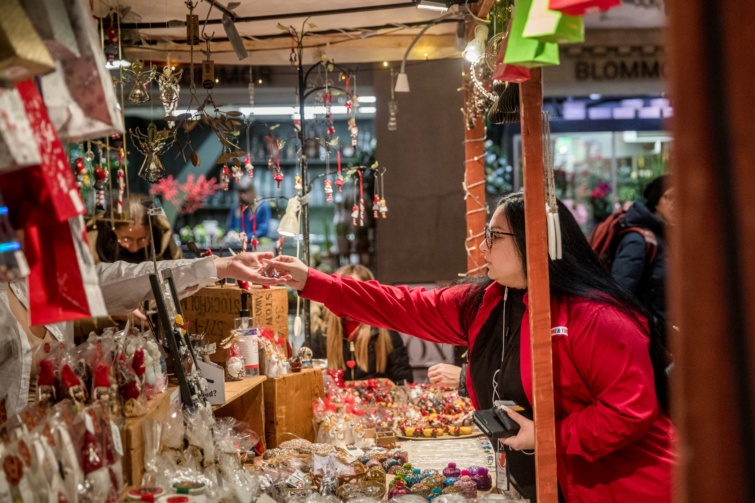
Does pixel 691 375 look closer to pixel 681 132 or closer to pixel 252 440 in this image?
pixel 681 132

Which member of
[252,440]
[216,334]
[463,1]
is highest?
[463,1]

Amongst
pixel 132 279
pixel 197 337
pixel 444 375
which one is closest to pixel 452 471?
pixel 197 337

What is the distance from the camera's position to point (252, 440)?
2826 mm

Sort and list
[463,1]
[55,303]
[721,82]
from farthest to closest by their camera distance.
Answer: [463,1]
[55,303]
[721,82]

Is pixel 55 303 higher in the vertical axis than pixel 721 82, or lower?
lower

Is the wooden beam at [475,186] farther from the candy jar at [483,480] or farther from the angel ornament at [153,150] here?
the angel ornament at [153,150]

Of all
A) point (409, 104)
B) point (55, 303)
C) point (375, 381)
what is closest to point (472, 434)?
point (375, 381)

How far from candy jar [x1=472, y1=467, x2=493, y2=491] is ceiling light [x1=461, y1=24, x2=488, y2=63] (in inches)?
61.5

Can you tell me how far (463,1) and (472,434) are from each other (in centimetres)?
187

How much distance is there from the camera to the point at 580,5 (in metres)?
1.35

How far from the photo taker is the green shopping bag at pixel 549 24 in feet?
4.70

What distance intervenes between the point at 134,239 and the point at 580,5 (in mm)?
4090

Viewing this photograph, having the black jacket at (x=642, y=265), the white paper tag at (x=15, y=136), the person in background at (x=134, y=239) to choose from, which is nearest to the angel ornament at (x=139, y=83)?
the person in background at (x=134, y=239)

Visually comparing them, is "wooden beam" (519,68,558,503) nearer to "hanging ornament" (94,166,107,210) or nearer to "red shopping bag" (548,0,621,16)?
"red shopping bag" (548,0,621,16)
